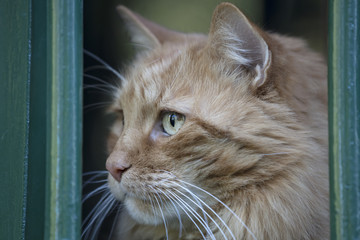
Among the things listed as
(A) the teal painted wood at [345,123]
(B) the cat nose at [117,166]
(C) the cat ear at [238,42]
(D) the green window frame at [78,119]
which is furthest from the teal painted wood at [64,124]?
(A) the teal painted wood at [345,123]

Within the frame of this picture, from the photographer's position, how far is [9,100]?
→ 125 centimetres

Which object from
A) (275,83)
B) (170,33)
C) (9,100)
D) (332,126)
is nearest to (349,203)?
(332,126)

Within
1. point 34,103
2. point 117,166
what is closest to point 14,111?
point 34,103

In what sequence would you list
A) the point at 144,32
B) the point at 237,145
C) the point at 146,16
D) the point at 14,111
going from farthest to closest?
the point at 146,16 < the point at 144,32 < the point at 237,145 < the point at 14,111

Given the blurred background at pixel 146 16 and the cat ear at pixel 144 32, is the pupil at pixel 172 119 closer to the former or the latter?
the cat ear at pixel 144 32

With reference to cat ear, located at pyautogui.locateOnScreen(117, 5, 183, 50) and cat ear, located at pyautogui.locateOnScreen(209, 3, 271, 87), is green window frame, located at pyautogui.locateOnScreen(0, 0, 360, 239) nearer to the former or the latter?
cat ear, located at pyautogui.locateOnScreen(209, 3, 271, 87)

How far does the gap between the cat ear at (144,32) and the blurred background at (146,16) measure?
0.70 metres

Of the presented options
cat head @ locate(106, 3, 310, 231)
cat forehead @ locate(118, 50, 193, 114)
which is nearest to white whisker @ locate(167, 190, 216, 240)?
cat head @ locate(106, 3, 310, 231)

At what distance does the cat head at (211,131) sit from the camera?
1.39 meters

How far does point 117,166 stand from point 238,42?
0.65 meters

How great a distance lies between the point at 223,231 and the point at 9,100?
0.88 metres

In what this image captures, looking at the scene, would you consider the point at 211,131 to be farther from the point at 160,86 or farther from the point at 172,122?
the point at 160,86

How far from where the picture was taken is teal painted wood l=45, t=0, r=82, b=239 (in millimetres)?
1050

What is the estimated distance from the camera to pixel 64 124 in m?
1.06
